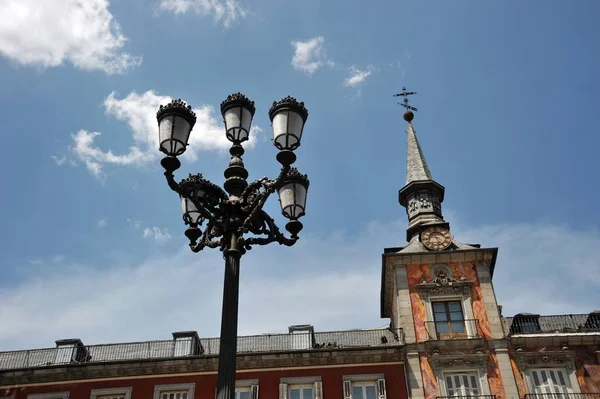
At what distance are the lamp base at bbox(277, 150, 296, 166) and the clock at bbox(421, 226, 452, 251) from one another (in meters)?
19.3

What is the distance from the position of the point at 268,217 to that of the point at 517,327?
1946cm

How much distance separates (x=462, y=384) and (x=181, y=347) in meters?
12.1

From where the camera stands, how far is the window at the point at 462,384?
21953 millimetres

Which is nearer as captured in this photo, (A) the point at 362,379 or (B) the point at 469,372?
(B) the point at 469,372

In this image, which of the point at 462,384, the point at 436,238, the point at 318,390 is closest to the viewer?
the point at 462,384

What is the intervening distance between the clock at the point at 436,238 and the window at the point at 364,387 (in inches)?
262

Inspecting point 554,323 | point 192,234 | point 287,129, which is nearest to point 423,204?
point 554,323

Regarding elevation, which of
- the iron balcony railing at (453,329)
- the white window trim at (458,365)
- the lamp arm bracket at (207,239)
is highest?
the iron balcony railing at (453,329)

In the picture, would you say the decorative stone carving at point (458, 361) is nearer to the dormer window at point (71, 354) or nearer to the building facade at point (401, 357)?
the building facade at point (401, 357)

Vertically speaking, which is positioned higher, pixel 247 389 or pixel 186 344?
pixel 186 344

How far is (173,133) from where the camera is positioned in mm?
8078

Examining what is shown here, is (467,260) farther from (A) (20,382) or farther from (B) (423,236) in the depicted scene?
(A) (20,382)

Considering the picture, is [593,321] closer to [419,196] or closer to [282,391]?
[419,196]

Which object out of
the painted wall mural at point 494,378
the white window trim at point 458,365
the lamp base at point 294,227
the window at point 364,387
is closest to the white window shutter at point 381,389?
the window at point 364,387
